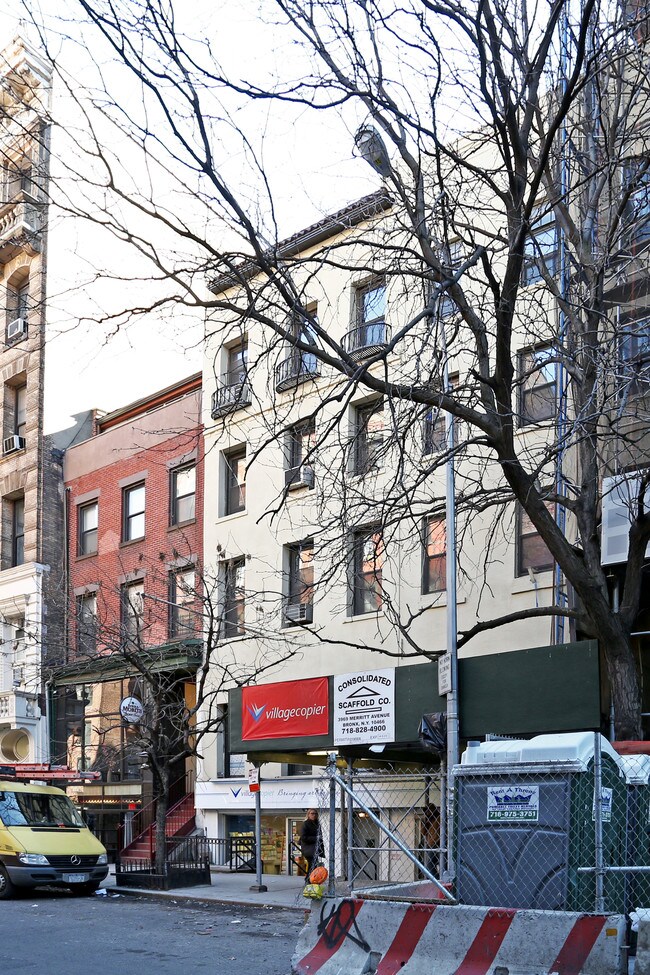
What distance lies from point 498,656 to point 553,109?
8.58m

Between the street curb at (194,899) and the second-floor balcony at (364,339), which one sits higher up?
the second-floor balcony at (364,339)

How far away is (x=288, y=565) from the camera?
972 inches

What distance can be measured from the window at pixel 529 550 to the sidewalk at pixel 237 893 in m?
6.70

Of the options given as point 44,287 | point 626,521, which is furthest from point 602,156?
point 44,287

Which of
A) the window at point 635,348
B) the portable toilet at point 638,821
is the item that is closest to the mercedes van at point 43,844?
the portable toilet at point 638,821

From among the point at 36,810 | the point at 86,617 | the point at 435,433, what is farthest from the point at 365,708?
the point at 86,617

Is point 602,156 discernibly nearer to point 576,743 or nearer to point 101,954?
point 576,743

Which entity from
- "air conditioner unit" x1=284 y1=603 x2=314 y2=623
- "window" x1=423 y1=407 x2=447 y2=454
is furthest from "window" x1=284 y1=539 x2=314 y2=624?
"window" x1=423 y1=407 x2=447 y2=454

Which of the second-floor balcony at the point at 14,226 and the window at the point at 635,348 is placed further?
the second-floor balcony at the point at 14,226

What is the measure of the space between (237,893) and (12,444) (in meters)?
18.6

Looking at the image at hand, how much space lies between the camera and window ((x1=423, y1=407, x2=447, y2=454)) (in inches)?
598

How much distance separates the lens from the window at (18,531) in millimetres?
33000

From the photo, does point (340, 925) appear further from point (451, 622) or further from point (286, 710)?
point (286, 710)

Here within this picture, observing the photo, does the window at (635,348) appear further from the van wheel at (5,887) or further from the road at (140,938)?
the van wheel at (5,887)
